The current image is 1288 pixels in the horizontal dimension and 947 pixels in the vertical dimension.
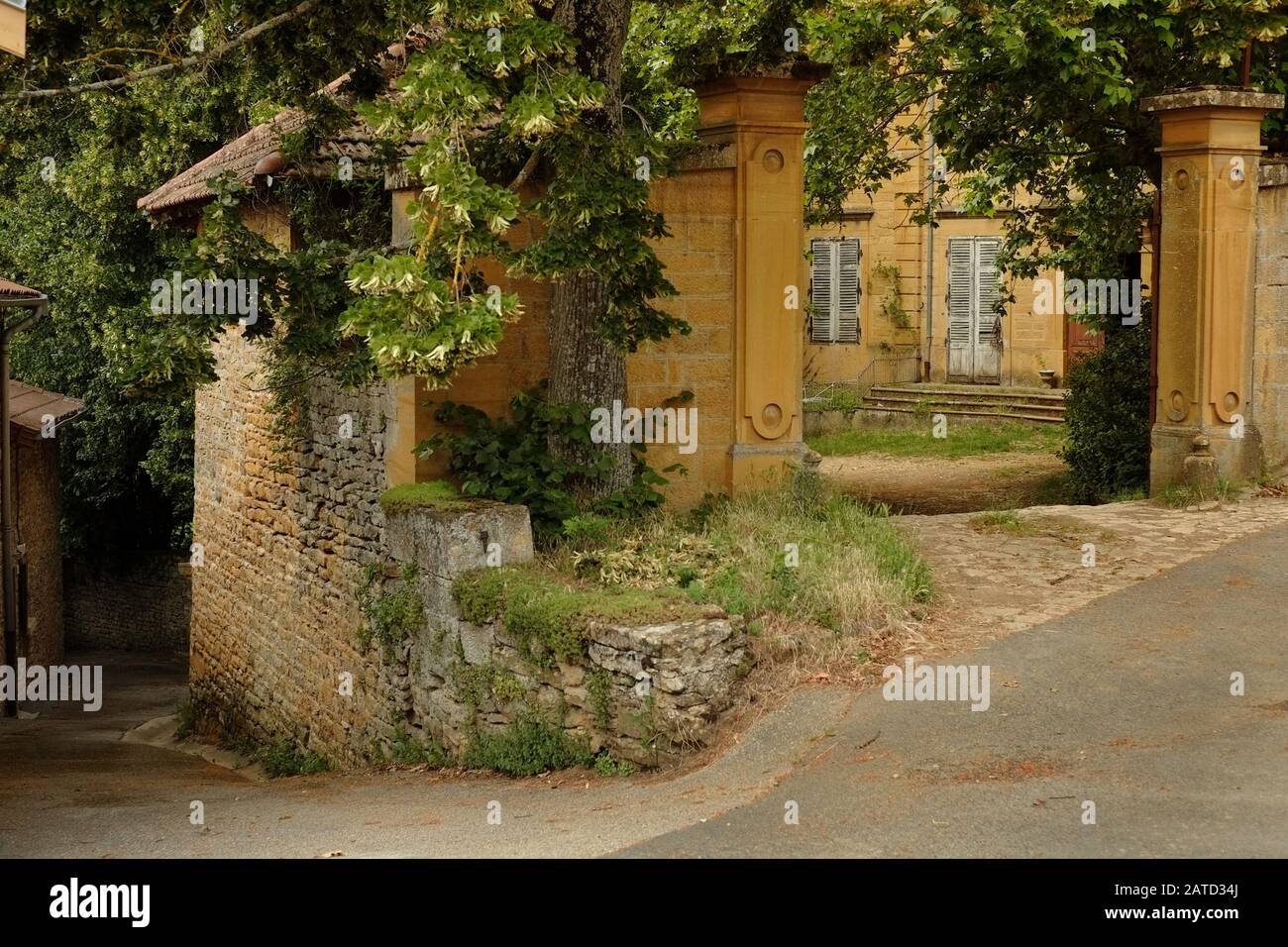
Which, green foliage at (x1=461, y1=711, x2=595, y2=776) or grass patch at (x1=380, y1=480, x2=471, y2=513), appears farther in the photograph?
grass patch at (x1=380, y1=480, x2=471, y2=513)

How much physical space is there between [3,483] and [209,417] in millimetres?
2888

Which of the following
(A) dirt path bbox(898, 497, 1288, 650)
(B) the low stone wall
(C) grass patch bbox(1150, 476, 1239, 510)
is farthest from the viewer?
(C) grass patch bbox(1150, 476, 1239, 510)

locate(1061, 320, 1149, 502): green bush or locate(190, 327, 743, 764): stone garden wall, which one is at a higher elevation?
locate(1061, 320, 1149, 502): green bush

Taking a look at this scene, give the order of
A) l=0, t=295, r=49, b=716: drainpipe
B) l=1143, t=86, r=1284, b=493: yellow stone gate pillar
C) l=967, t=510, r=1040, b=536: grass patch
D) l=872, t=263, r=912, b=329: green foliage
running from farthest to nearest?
l=872, t=263, r=912, b=329: green foliage
l=0, t=295, r=49, b=716: drainpipe
l=1143, t=86, r=1284, b=493: yellow stone gate pillar
l=967, t=510, r=1040, b=536: grass patch

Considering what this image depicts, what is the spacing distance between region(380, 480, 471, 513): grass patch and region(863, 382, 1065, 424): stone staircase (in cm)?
1468

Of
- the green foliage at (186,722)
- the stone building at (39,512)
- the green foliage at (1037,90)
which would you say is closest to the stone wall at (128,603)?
the stone building at (39,512)

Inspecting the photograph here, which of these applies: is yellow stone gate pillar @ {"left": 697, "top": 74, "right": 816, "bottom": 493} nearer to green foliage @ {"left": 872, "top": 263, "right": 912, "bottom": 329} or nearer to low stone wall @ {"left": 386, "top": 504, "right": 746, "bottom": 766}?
low stone wall @ {"left": 386, "top": 504, "right": 746, "bottom": 766}

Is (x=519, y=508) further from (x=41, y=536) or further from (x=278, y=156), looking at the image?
(x=41, y=536)

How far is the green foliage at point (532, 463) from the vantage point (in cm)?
973

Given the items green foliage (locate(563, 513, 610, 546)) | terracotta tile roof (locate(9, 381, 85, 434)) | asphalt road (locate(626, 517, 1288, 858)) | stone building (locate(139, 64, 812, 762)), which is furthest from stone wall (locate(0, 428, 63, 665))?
asphalt road (locate(626, 517, 1288, 858))

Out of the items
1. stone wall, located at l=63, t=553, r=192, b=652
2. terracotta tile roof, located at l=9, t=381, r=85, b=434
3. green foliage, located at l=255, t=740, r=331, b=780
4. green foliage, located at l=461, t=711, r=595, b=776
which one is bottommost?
stone wall, located at l=63, t=553, r=192, b=652

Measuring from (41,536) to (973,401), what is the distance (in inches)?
594

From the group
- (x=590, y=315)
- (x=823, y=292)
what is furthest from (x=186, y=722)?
(x=823, y=292)

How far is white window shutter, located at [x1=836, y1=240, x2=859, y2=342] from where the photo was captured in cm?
2817
